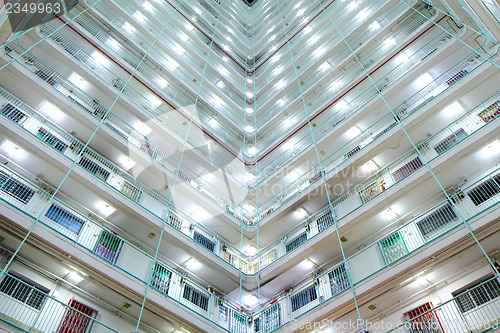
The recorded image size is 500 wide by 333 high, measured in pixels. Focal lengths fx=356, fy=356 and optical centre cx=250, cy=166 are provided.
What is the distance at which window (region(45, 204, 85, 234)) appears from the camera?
29.2 ft

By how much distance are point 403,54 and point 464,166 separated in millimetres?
5546

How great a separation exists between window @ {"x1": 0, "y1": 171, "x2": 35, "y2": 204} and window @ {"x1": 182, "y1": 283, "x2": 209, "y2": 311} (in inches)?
184

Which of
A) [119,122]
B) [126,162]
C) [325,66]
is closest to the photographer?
[126,162]

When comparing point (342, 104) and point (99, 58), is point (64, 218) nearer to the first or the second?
point (99, 58)

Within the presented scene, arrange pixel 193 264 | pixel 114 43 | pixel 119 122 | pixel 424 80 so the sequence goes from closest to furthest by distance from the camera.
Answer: pixel 193 264
pixel 424 80
pixel 119 122
pixel 114 43

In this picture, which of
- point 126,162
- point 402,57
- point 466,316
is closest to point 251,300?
point 126,162

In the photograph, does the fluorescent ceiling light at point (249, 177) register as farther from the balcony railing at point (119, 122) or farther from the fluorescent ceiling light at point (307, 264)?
the fluorescent ceiling light at point (307, 264)

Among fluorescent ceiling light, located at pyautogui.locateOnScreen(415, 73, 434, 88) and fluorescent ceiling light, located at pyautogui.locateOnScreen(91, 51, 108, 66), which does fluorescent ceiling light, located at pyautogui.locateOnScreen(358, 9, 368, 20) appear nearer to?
fluorescent ceiling light, located at pyautogui.locateOnScreen(415, 73, 434, 88)

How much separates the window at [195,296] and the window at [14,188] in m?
4.68

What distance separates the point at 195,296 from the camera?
33.0 ft

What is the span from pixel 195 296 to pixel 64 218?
4078 millimetres

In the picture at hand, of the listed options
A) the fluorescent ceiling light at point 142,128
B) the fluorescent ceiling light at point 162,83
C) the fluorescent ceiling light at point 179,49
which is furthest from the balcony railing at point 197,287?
the fluorescent ceiling light at point 179,49

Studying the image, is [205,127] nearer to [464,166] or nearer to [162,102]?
[162,102]

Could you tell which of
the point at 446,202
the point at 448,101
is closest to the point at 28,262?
the point at 446,202
